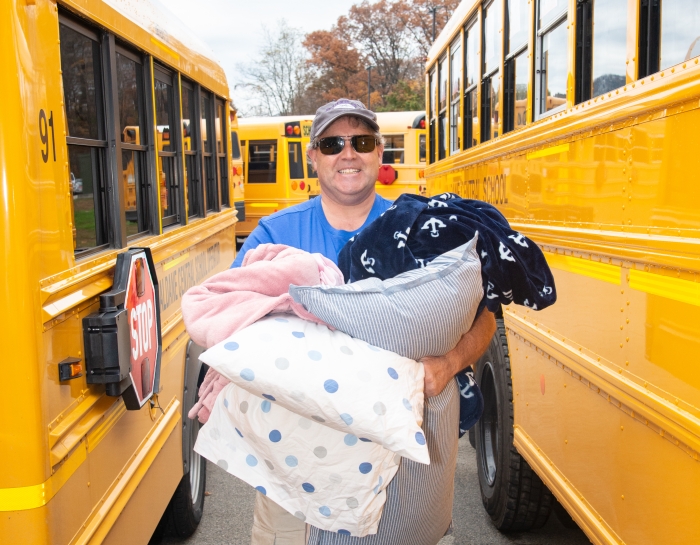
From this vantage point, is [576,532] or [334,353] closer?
[334,353]

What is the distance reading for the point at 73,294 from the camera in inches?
80.8

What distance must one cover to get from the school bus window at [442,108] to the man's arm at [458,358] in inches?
162

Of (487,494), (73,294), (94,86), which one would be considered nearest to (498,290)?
(73,294)

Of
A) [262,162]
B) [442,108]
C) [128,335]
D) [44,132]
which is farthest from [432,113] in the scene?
[262,162]

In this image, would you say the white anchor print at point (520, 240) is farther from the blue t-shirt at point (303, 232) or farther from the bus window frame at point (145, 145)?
the bus window frame at point (145, 145)

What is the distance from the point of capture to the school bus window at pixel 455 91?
17.0 feet

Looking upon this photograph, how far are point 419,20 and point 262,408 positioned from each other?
45968 mm

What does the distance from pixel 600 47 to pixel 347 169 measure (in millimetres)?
980

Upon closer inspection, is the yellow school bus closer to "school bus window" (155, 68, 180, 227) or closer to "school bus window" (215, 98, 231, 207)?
"school bus window" (215, 98, 231, 207)

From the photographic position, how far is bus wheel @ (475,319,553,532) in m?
3.65

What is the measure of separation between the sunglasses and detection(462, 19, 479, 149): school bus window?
243 cm

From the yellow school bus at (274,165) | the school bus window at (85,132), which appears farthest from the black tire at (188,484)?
the yellow school bus at (274,165)

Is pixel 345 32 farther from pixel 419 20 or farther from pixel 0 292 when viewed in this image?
pixel 0 292

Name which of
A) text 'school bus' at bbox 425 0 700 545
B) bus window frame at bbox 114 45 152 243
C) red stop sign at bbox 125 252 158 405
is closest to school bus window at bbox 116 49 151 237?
bus window frame at bbox 114 45 152 243
